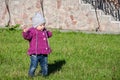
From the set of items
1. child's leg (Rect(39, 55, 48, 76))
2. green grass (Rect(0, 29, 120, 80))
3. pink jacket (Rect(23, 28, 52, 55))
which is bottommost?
green grass (Rect(0, 29, 120, 80))

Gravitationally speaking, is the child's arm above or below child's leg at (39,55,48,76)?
above

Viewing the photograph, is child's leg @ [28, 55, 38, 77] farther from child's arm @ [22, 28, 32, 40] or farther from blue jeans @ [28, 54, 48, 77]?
child's arm @ [22, 28, 32, 40]

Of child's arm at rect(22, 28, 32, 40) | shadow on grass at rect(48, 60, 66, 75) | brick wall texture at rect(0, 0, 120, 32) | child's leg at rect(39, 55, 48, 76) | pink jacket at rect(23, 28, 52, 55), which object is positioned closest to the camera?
child's arm at rect(22, 28, 32, 40)

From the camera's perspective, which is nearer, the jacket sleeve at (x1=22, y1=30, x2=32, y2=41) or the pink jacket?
the jacket sleeve at (x1=22, y1=30, x2=32, y2=41)

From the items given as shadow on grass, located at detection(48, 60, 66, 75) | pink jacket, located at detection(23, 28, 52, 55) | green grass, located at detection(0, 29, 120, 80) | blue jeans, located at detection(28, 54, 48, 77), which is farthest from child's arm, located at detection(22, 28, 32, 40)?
shadow on grass, located at detection(48, 60, 66, 75)

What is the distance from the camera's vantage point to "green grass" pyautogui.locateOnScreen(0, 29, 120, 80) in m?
9.41

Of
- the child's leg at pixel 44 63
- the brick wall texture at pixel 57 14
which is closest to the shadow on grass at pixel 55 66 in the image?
the child's leg at pixel 44 63

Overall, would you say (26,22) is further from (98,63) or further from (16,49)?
(98,63)

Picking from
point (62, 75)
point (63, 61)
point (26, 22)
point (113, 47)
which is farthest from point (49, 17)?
point (62, 75)

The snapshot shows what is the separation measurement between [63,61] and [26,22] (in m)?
8.32

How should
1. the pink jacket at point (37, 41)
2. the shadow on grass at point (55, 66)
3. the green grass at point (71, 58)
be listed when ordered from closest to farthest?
the pink jacket at point (37, 41) < the green grass at point (71, 58) < the shadow on grass at point (55, 66)

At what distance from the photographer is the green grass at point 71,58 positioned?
371 inches

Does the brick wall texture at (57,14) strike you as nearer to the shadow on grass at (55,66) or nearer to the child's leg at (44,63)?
the shadow on grass at (55,66)

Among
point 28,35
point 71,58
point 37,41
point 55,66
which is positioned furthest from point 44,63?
point 71,58
